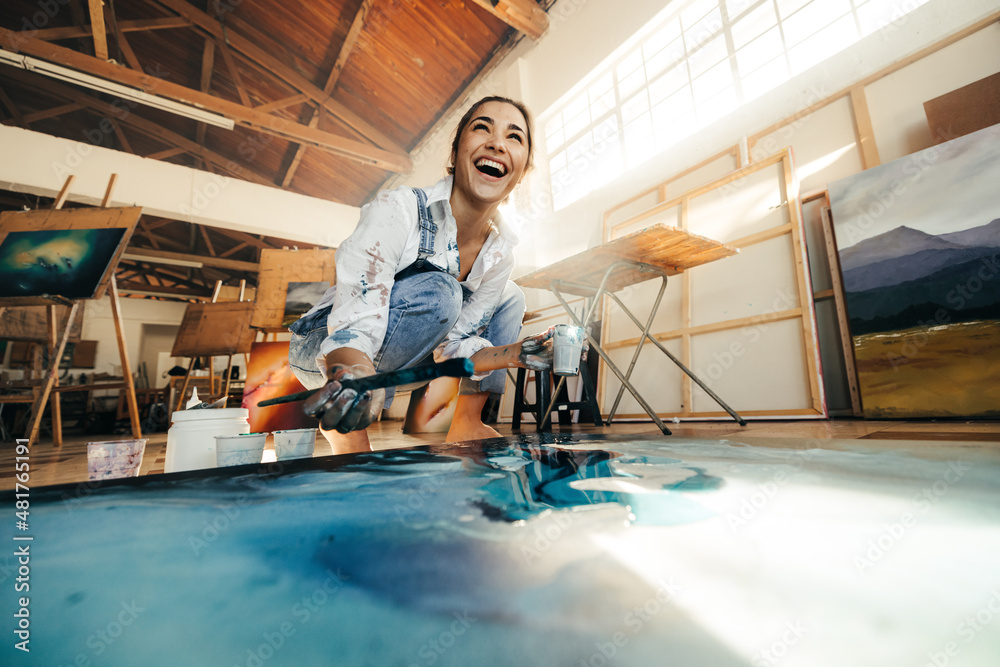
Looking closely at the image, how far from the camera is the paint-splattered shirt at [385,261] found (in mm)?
1052

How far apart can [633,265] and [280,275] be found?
2.94 metres

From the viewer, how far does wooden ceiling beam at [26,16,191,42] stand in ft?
14.2

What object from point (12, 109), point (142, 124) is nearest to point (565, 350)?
point (142, 124)

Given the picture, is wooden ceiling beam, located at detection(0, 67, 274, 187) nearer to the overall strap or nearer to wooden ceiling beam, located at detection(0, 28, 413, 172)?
wooden ceiling beam, located at detection(0, 28, 413, 172)

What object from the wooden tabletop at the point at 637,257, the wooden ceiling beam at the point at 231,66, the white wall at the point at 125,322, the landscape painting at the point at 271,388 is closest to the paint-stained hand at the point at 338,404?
the wooden tabletop at the point at 637,257

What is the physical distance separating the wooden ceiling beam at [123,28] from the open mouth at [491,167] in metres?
5.70

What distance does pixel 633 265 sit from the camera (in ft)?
7.23

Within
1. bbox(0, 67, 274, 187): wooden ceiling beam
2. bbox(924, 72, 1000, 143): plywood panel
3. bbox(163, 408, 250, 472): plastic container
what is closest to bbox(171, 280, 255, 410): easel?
bbox(0, 67, 274, 187): wooden ceiling beam

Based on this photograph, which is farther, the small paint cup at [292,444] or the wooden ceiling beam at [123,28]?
the wooden ceiling beam at [123,28]

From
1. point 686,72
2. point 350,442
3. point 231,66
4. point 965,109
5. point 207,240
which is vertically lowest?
point 350,442

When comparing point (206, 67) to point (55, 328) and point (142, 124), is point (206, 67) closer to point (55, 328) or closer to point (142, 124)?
point (142, 124)

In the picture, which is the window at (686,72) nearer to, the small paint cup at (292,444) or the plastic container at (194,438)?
the small paint cup at (292,444)

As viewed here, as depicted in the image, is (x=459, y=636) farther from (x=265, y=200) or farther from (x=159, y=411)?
(x=159, y=411)

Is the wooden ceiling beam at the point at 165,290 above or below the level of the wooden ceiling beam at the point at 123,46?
below
